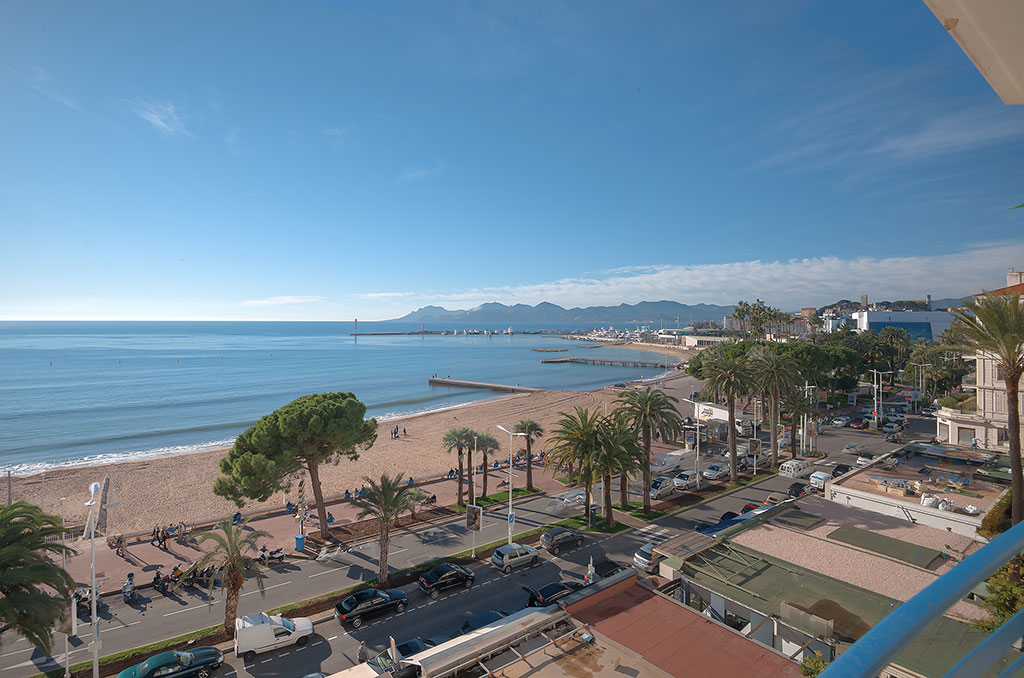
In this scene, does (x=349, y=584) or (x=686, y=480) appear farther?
(x=686, y=480)

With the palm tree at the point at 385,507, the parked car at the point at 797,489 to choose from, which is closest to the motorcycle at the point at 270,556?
the palm tree at the point at 385,507

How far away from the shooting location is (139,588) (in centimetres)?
2280

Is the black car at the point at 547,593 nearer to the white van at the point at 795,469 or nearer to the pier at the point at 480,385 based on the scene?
the white van at the point at 795,469

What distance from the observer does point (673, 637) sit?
43.2 ft

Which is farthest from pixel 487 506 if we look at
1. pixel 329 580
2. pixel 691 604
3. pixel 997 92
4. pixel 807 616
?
pixel 997 92

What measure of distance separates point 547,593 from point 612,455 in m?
Result: 8.97

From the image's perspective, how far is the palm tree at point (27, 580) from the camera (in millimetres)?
14008

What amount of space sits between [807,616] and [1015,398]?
12006 millimetres

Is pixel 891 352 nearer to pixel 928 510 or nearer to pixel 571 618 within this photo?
pixel 928 510

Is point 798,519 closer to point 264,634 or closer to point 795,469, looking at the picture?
point 795,469

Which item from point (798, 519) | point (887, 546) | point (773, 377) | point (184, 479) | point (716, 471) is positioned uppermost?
point (773, 377)

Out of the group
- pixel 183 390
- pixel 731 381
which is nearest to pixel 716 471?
pixel 731 381

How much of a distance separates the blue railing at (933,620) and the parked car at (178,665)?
2127 centimetres

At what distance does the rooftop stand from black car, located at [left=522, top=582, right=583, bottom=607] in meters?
5.09
